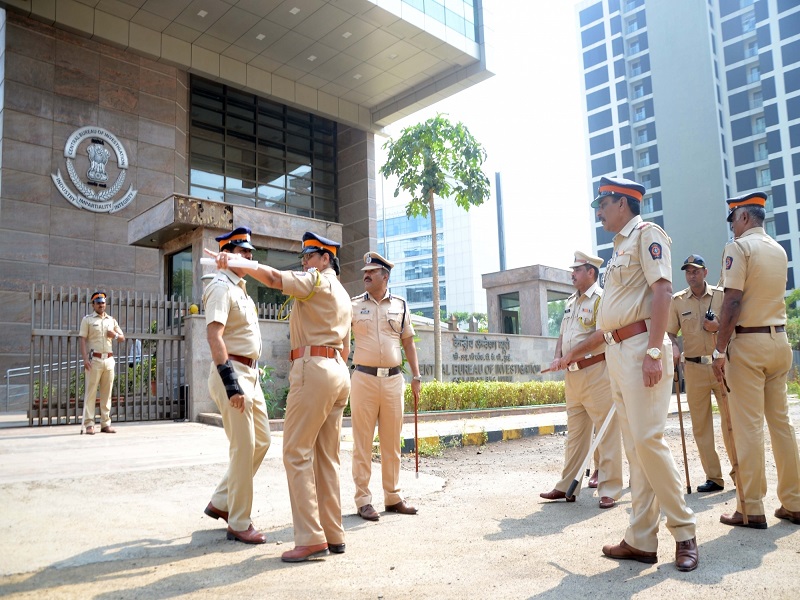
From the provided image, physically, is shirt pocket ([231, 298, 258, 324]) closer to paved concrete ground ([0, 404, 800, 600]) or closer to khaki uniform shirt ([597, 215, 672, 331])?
paved concrete ground ([0, 404, 800, 600])

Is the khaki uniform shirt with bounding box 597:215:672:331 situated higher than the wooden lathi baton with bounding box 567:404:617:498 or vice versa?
the khaki uniform shirt with bounding box 597:215:672:331

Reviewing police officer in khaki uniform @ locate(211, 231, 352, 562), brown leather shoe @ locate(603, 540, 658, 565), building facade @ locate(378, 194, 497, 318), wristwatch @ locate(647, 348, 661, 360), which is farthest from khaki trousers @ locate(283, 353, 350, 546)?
building facade @ locate(378, 194, 497, 318)

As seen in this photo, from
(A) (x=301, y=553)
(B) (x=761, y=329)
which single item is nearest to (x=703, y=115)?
(B) (x=761, y=329)

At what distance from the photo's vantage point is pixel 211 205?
51.8 ft

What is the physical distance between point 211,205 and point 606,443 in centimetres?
1250

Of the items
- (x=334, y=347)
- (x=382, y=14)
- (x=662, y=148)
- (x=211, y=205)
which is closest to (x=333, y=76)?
(x=382, y=14)

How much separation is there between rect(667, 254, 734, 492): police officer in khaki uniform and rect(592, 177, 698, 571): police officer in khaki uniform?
2.10m

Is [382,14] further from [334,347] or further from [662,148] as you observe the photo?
[662,148]

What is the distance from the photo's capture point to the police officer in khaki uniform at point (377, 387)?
538 cm

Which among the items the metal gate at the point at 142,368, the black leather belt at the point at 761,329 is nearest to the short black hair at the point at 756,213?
the black leather belt at the point at 761,329

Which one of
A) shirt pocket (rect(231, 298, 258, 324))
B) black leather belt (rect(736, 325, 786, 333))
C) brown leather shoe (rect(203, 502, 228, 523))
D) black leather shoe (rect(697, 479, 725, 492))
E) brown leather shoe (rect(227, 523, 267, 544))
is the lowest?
black leather shoe (rect(697, 479, 725, 492))

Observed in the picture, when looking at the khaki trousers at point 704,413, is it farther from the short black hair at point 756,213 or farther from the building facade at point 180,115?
the building facade at point 180,115

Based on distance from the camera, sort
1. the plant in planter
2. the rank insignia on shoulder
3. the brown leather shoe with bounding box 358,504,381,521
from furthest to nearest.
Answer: the plant in planter < the brown leather shoe with bounding box 358,504,381,521 < the rank insignia on shoulder

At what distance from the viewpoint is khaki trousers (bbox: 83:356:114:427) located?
32.5 ft
